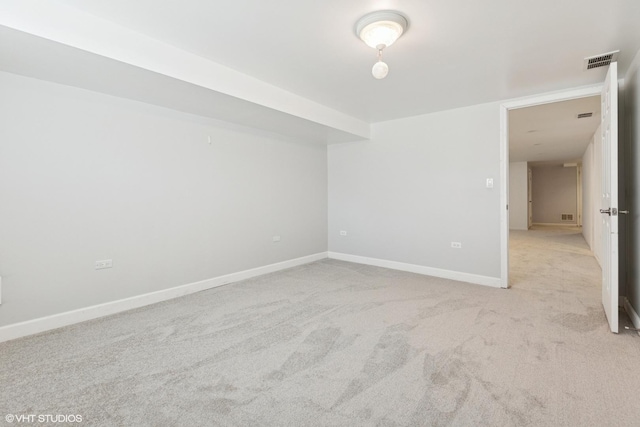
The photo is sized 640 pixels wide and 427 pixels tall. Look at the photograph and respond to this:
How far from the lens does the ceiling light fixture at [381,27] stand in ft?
6.81

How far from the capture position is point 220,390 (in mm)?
1789

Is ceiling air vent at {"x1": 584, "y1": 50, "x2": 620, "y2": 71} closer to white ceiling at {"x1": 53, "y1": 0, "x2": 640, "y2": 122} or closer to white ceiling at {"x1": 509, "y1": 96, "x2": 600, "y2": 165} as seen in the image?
white ceiling at {"x1": 53, "y1": 0, "x2": 640, "y2": 122}

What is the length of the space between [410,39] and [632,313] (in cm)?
317

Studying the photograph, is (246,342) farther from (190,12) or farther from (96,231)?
(190,12)

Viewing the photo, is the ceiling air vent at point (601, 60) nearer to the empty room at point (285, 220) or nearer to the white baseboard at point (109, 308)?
the empty room at point (285, 220)

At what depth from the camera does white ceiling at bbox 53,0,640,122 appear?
2.01 metres

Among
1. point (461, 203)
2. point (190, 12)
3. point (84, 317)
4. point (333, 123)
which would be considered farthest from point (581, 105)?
point (84, 317)

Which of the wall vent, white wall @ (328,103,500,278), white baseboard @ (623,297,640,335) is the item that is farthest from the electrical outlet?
the wall vent

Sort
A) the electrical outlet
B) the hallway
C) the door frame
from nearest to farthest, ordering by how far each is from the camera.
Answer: the electrical outlet, the hallway, the door frame

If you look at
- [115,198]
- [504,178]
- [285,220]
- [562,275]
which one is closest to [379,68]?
[504,178]

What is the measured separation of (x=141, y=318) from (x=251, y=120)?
8.64ft

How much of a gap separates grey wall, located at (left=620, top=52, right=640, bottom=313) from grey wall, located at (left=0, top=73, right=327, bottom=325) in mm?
4167

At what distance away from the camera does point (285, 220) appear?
4.97 metres

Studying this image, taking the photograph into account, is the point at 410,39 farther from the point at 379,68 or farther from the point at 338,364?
the point at 338,364
